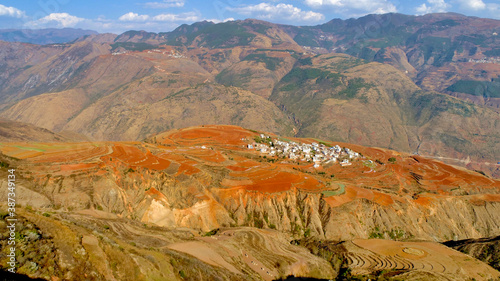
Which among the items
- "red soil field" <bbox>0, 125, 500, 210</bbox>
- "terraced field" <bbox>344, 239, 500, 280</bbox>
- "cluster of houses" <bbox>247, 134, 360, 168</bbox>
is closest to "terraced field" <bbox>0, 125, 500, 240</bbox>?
"red soil field" <bbox>0, 125, 500, 210</bbox>

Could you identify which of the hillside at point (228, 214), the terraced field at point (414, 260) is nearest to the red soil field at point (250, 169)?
the hillside at point (228, 214)

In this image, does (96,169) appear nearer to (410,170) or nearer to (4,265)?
(4,265)

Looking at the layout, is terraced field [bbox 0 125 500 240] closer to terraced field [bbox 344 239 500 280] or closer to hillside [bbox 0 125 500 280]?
hillside [bbox 0 125 500 280]

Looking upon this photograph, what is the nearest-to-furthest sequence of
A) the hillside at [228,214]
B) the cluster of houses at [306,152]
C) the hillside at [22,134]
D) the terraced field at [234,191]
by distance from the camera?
the hillside at [228,214], the terraced field at [234,191], the cluster of houses at [306,152], the hillside at [22,134]

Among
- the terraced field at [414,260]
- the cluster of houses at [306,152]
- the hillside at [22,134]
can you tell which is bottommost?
the terraced field at [414,260]

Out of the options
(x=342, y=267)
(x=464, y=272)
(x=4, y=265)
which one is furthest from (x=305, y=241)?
(x=4, y=265)

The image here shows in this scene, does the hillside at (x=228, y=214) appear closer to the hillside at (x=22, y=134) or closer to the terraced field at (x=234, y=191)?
the terraced field at (x=234, y=191)
